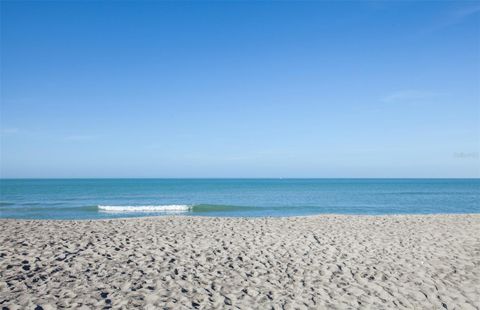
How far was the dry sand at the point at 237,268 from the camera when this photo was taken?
608cm

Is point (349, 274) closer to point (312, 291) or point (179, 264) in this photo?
point (312, 291)

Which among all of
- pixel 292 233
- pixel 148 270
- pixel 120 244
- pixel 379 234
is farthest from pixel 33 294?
pixel 379 234

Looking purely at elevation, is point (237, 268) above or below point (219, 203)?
above

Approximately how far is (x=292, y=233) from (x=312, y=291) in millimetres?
5280

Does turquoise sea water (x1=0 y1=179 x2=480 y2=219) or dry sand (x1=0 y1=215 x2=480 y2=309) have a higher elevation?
dry sand (x1=0 y1=215 x2=480 y2=309)

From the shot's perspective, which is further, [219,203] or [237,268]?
[219,203]

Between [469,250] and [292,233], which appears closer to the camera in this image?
[469,250]

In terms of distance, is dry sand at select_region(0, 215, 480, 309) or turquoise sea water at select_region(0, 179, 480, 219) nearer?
dry sand at select_region(0, 215, 480, 309)

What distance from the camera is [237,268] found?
7.73 meters

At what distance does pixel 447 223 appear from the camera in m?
14.5

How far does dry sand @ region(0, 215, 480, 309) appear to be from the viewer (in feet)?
19.9

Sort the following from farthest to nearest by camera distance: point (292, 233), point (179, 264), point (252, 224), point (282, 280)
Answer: point (252, 224), point (292, 233), point (179, 264), point (282, 280)

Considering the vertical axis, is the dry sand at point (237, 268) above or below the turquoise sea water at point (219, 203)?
above

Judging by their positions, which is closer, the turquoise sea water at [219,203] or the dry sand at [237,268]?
the dry sand at [237,268]
